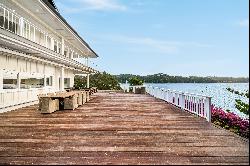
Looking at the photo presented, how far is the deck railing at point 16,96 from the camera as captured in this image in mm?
14117

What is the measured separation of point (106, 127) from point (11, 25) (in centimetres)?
935

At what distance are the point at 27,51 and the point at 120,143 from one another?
9937 millimetres

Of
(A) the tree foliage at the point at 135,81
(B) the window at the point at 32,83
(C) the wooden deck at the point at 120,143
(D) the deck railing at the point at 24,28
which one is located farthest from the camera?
(A) the tree foliage at the point at 135,81

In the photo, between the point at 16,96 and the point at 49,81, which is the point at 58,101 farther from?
the point at 49,81

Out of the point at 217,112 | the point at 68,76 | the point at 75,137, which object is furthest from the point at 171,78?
the point at 75,137

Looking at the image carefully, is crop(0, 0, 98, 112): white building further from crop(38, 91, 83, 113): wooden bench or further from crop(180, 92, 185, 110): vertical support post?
crop(180, 92, 185, 110): vertical support post


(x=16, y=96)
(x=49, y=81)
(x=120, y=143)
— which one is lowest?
(x=120, y=143)

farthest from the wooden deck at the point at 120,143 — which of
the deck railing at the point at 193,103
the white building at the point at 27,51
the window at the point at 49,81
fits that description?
the window at the point at 49,81

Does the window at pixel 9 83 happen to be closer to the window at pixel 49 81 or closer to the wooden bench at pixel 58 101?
the wooden bench at pixel 58 101

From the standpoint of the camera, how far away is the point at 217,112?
44.0 feet

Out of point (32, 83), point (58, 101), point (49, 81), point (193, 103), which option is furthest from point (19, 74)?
point (193, 103)

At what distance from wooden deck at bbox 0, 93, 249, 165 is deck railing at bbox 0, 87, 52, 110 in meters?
3.98

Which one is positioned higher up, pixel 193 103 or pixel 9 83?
pixel 9 83

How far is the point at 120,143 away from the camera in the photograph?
23.6 ft
